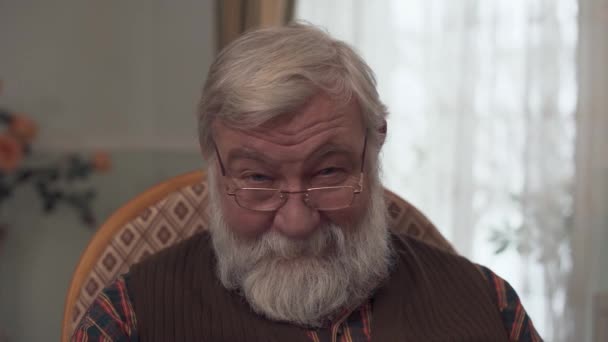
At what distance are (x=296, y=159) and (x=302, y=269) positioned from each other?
0.79ft

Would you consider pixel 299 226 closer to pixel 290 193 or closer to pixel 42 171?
pixel 290 193

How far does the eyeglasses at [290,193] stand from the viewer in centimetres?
136

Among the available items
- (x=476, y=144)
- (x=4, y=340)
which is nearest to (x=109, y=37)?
(x=4, y=340)

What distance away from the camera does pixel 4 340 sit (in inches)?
117

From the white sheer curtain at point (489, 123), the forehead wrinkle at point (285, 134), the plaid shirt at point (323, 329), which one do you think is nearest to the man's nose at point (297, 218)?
the forehead wrinkle at point (285, 134)

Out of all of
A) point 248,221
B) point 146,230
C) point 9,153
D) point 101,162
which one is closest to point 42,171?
point 9,153

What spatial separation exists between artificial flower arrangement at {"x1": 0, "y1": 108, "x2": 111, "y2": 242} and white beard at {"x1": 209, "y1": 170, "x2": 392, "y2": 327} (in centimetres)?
174

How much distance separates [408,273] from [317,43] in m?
0.58

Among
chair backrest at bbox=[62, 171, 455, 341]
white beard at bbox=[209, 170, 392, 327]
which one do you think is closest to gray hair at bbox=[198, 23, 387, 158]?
white beard at bbox=[209, 170, 392, 327]

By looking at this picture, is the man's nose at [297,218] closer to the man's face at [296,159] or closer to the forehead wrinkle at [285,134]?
the man's face at [296,159]

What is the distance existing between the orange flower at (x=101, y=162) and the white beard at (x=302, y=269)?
68.3 inches

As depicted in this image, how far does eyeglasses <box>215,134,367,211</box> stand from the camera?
1358mm

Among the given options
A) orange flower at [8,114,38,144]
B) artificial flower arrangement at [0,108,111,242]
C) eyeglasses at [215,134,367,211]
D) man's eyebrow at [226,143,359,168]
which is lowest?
artificial flower arrangement at [0,108,111,242]

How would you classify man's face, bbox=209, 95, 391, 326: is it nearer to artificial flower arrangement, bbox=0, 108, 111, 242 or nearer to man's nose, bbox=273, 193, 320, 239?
man's nose, bbox=273, 193, 320, 239
